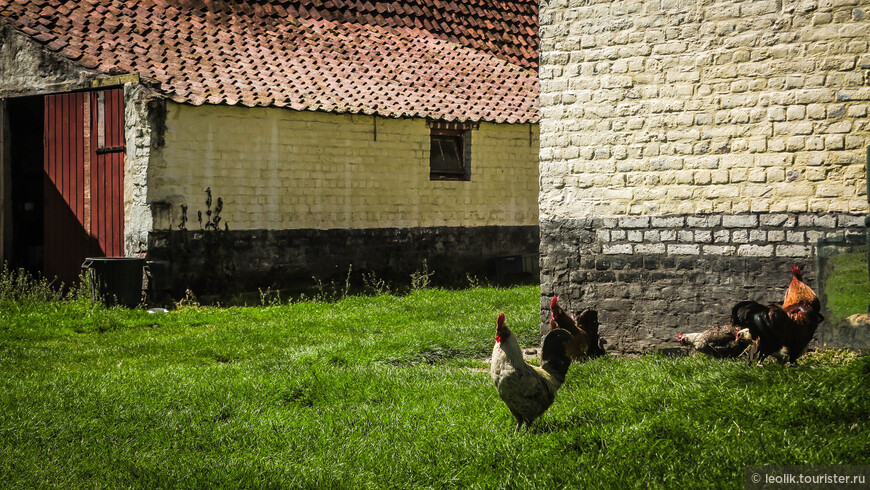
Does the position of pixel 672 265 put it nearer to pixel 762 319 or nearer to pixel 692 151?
pixel 692 151

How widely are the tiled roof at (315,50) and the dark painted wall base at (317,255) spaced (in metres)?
2.17

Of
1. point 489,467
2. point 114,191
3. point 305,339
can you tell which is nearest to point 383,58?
point 114,191

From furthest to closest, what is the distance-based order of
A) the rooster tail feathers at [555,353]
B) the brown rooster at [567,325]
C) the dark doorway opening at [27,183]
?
the dark doorway opening at [27,183] → the brown rooster at [567,325] → the rooster tail feathers at [555,353]

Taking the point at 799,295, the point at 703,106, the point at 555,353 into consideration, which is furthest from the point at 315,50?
the point at 555,353

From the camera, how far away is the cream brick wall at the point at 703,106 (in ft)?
26.1

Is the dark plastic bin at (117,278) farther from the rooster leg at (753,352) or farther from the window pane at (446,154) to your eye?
the rooster leg at (753,352)

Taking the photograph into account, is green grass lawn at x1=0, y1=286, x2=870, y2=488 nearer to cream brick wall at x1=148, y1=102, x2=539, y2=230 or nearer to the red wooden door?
the red wooden door

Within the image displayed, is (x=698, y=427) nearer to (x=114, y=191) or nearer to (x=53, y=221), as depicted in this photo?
(x=114, y=191)

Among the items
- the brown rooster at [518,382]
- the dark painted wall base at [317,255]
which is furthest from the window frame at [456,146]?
the brown rooster at [518,382]

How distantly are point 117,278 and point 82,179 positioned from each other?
7.67 ft

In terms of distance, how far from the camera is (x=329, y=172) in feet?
49.1

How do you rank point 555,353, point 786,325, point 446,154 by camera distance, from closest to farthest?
point 555,353, point 786,325, point 446,154

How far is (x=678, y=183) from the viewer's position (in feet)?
28.5

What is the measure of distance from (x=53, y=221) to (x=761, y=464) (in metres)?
12.3
